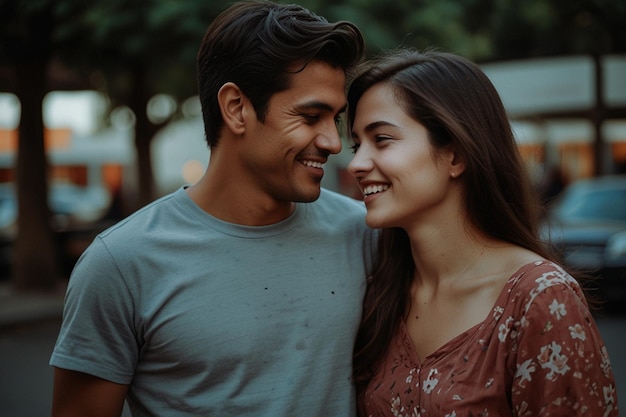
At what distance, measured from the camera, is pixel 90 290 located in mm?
2311

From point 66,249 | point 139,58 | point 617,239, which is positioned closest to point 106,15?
point 139,58

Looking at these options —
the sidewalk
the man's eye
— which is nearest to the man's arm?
the man's eye

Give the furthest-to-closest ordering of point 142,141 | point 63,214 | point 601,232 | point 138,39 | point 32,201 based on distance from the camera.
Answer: point 63,214
point 142,141
point 32,201
point 138,39
point 601,232

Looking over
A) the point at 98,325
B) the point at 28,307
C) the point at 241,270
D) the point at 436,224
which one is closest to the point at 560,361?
the point at 436,224

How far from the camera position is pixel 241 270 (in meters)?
2.50

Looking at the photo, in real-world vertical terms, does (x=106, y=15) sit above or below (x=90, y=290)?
above

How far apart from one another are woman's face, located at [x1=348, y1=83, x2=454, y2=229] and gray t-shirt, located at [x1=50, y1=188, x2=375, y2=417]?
33 centimetres

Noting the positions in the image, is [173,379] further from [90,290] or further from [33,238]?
[33,238]

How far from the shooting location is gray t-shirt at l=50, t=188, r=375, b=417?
91.8 inches

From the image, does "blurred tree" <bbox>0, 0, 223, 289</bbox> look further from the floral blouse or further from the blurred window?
the floral blouse

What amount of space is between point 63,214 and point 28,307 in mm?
9174

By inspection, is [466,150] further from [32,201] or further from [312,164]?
[32,201]

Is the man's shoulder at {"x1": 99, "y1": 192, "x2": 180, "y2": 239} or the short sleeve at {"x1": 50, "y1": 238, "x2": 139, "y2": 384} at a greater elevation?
the man's shoulder at {"x1": 99, "y1": 192, "x2": 180, "y2": 239}

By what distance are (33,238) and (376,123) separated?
35.1 ft
